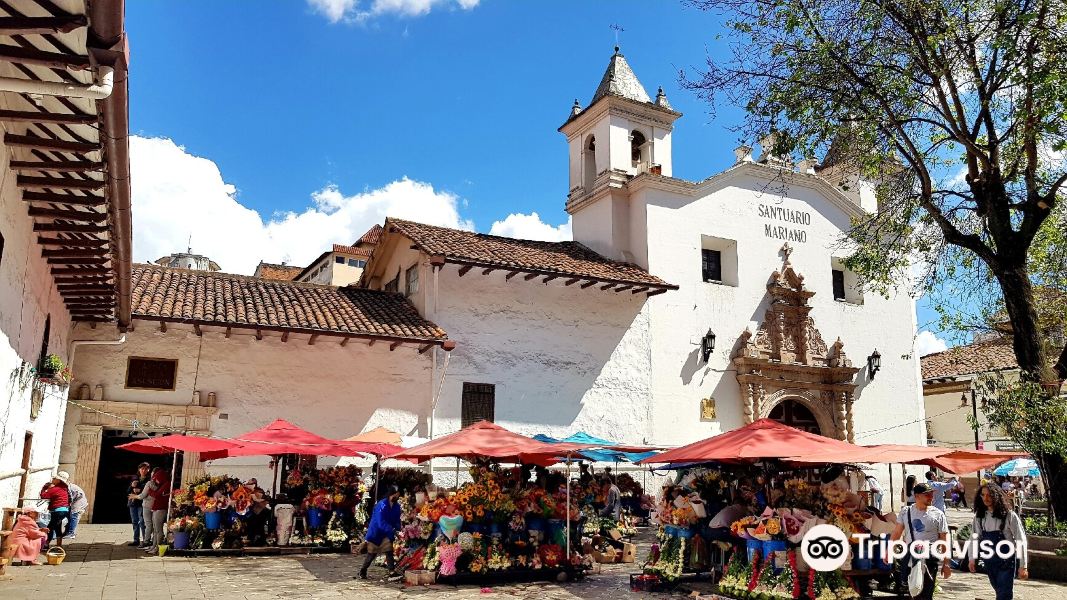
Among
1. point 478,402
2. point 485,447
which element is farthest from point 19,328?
point 478,402

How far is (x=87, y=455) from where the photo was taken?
1611 cm

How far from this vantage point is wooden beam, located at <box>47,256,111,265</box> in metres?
11.6

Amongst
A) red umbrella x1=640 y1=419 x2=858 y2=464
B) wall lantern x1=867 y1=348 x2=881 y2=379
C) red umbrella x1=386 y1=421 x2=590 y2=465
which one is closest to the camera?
red umbrella x1=640 y1=419 x2=858 y2=464

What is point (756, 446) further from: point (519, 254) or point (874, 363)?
point (874, 363)

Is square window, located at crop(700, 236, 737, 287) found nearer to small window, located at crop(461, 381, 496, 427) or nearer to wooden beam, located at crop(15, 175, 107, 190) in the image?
small window, located at crop(461, 381, 496, 427)

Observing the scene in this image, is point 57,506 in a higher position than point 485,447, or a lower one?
lower

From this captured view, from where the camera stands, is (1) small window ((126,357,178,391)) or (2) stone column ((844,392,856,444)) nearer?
(1) small window ((126,357,178,391))

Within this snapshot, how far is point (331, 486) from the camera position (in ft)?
50.3

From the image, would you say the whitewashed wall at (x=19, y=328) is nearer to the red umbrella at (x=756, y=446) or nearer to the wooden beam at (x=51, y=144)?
the wooden beam at (x=51, y=144)

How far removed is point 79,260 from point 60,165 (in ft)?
14.4

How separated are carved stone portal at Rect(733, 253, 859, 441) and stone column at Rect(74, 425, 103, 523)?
15.9 metres

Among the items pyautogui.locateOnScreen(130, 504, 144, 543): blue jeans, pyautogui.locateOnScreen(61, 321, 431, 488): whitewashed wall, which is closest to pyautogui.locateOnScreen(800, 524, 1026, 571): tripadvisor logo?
pyautogui.locateOnScreen(61, 321, 431, 488): whitewashed wall

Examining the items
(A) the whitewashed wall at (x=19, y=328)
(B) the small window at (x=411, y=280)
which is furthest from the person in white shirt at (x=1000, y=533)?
(B) the small window at (x=411, y=280)

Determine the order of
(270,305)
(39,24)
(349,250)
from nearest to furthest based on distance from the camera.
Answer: (39,24)
(270,305)
(349,250)
